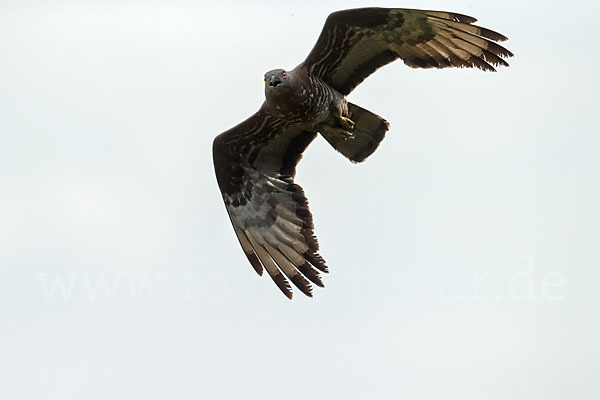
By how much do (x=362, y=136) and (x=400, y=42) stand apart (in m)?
1.46

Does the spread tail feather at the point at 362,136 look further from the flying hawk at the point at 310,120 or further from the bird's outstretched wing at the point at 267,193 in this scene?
the bird's outstretched wing at the point at 267,193

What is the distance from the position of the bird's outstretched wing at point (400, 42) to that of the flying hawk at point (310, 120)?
0.04 ft

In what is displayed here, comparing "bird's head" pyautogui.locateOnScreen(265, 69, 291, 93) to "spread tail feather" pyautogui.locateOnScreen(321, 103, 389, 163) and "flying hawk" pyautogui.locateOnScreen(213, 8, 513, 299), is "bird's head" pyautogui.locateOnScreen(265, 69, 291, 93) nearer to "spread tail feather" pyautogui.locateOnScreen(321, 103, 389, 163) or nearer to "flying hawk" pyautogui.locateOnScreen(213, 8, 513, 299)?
"flying hawk" pyautogui.locateOnScreen(213, 8, 513, 299)

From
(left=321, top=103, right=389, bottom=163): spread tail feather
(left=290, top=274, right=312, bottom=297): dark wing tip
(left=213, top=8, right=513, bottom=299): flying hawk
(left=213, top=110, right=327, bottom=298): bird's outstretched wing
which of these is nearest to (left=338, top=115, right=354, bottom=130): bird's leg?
(left=213, top=8, right=513, bottom=299): flying hawk

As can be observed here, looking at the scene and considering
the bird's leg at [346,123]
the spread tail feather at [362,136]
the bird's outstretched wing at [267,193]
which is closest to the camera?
the bird's leg at [346,123]

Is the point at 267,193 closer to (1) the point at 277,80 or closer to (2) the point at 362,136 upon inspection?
(2) the point at 362,136

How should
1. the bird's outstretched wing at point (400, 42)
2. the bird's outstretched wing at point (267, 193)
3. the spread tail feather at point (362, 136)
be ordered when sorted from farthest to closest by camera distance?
1. the bird's outstretched wing at point (267, 193)
2. the spread tail feather at point (362, 136)
3. the bird's outstretched wing at point (400, 42)

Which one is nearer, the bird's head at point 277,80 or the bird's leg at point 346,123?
the bird's head at point 277,80

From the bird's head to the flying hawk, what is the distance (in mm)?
13

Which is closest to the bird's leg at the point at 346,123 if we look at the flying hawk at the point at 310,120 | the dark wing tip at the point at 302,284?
the flying hawk at the point at 310,120

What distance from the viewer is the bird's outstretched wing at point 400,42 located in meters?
15.6

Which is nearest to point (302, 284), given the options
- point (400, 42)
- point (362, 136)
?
point (362, 136)

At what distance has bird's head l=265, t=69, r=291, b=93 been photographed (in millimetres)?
15469

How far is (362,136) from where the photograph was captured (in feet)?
54.6
